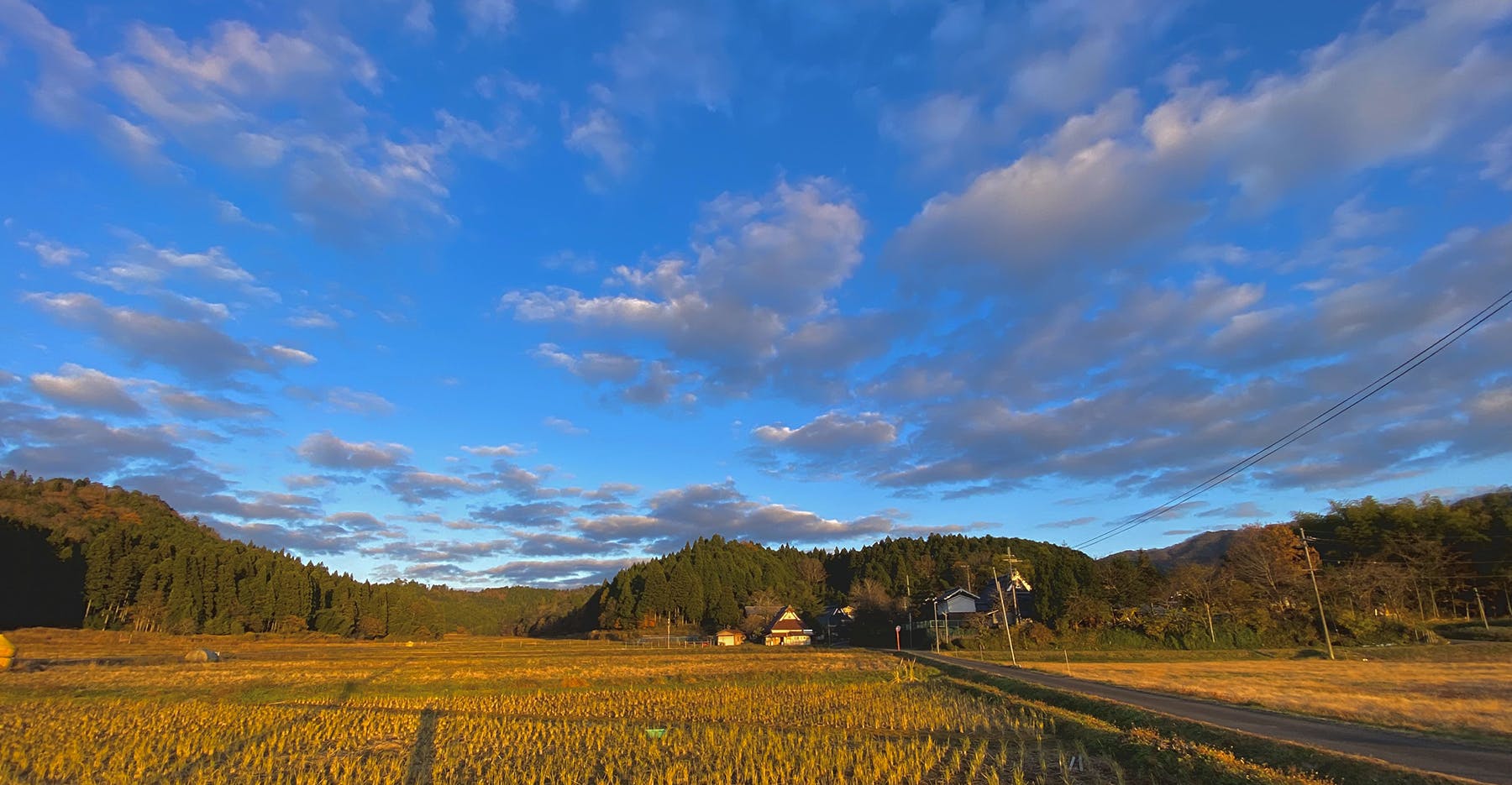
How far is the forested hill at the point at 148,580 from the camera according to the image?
3034 inches

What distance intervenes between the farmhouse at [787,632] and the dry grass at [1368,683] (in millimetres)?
52379

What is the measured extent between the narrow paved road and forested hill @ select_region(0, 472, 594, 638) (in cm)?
10428

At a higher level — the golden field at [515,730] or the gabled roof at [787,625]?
the golden field at [515,730]

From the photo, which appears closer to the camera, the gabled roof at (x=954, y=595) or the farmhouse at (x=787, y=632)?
the gabled roof at (x=954, y=595)

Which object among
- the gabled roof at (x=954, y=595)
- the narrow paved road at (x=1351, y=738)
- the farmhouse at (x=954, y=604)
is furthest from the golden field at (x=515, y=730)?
the gabled roof at (x=954, y=595)

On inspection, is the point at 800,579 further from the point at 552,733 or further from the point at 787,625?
the point at 552,733

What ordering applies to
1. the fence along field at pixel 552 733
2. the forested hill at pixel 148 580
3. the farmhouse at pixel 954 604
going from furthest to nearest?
1. the farmhouse at pixel 954 604
2. the forested hill at pixel 148 580
3. the fence along field at pixel 552 733

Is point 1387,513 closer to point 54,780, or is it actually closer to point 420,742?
point 420,742

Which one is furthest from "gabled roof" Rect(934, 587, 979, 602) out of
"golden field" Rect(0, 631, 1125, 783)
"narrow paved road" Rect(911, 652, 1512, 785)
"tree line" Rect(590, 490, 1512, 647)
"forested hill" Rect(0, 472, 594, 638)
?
"forested hill" Rect(0, 472, 594, 638)

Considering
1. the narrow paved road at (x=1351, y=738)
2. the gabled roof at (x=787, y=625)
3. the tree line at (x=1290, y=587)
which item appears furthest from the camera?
the gabled roof at (x=787, y=625)

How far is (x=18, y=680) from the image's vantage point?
28062 millimetres

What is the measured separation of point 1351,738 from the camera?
14688 millimetres

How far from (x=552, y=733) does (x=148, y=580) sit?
319 feet

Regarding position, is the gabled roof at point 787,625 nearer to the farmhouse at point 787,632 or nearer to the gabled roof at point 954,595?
the farmhouse at point 787,632
